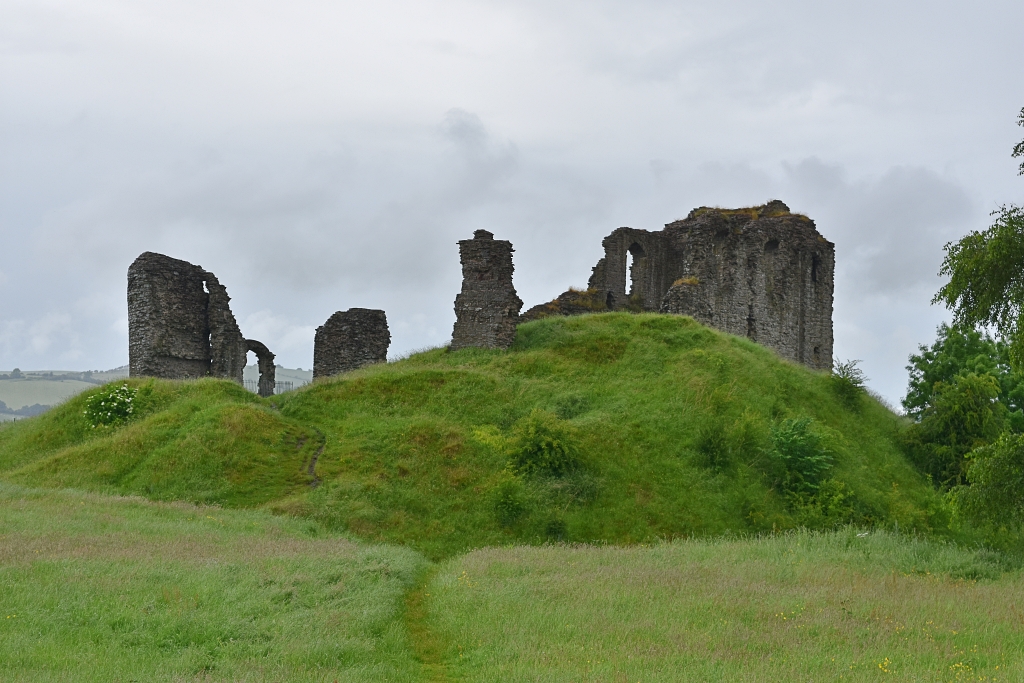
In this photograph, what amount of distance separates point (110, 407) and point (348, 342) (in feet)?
38.6

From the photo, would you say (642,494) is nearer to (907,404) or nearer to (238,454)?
(238,454)

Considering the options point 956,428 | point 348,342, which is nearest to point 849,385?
point 956,428

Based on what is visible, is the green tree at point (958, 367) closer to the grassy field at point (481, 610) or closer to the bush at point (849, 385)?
the bush at point (849, 385)

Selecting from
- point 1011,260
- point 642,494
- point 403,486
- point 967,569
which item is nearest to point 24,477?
point 403,486

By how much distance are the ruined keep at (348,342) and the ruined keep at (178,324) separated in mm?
4687

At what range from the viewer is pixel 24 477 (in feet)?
81.6

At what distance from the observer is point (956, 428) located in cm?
2811

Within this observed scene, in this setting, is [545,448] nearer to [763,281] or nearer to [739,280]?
[739,280]

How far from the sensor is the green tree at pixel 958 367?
3531 cm

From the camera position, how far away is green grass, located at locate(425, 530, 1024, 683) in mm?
9914

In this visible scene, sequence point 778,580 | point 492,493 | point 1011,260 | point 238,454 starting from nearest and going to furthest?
point 778,580
point 1011,260
point 492,493
point 238,454

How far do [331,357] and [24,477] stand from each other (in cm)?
1596

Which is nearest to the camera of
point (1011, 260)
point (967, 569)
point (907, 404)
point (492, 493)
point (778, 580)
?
point (778, 580)

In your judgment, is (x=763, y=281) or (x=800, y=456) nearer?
(x=800, y=456)
